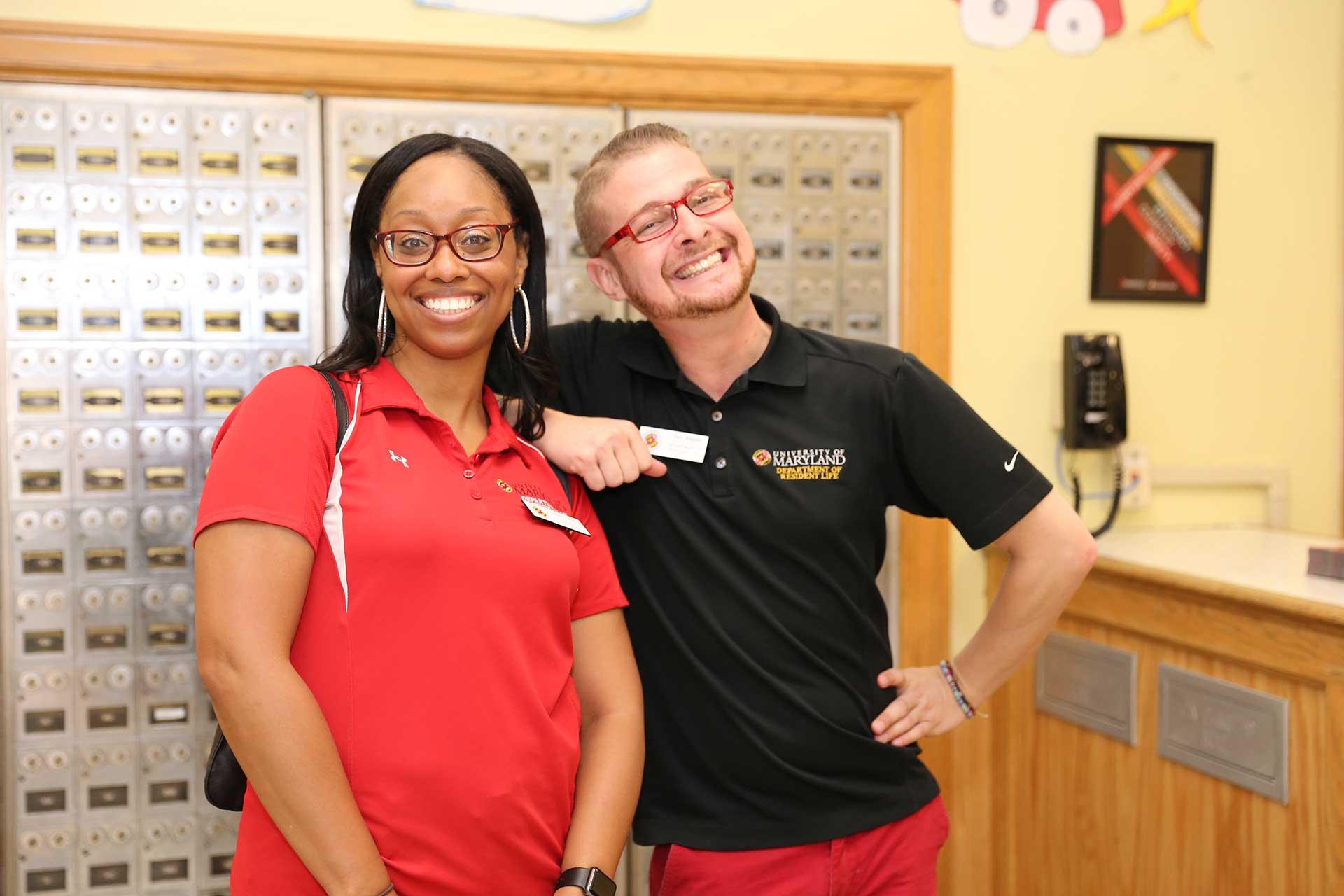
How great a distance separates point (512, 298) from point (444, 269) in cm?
15

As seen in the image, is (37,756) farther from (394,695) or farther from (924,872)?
(924,872)

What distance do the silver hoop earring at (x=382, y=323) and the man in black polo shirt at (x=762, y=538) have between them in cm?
28

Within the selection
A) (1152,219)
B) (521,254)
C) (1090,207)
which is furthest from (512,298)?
(1152,219)

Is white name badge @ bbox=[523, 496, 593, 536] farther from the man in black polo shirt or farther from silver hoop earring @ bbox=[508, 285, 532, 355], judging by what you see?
silver hoop earring @ bbox=[508, 285, 532, 355]

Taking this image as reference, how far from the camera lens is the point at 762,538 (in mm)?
1574

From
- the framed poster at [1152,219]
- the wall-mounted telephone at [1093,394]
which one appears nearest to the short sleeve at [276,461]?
the wall-mounted telephone at [1093,394]

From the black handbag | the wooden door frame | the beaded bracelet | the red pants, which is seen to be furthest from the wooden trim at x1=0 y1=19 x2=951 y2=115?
the red pants

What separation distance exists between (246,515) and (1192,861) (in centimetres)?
180

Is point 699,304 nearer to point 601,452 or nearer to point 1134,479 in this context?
point 601,452

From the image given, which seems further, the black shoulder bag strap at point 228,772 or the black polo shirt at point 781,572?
the black polo shirt at point 781,572

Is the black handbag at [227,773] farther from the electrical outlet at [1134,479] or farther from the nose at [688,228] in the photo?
the electrical outlet at [1134,479]

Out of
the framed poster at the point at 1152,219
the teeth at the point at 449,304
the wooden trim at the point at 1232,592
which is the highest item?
the framed poster at the point at 1152,219

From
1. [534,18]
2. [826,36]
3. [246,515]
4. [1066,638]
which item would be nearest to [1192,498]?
[1066,638]

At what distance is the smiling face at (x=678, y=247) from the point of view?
1562mm
